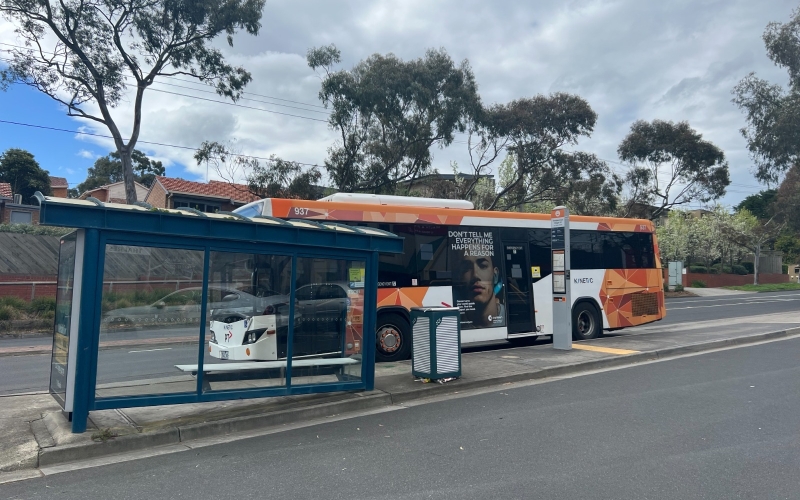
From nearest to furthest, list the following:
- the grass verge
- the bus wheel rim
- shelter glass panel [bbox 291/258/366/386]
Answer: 1. shelter glass panel [bbox 291/258/366/386]
2. the bus wheel rim
3. the grass verge

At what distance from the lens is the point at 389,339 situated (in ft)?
36.7

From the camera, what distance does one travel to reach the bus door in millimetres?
12766

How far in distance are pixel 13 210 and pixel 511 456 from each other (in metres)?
40.7

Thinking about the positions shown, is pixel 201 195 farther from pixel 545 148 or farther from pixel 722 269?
pixel 722 269

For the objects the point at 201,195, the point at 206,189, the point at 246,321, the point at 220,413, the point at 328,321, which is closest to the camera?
the point at 220,413

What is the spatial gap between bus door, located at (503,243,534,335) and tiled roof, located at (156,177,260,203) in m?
26.6

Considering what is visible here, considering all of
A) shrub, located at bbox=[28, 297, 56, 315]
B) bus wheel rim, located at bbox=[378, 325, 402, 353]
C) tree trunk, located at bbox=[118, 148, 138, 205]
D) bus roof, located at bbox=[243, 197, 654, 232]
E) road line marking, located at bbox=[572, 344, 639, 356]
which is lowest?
road line marking, located at bbox=[572, 344, 639, 356]

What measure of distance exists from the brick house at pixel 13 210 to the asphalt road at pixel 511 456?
36801 millimetres

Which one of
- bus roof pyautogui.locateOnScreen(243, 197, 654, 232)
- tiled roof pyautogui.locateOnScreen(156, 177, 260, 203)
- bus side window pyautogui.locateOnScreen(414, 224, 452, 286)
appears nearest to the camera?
bus roof pyautogui.locateOnScreen(243, 197, 654, 232)

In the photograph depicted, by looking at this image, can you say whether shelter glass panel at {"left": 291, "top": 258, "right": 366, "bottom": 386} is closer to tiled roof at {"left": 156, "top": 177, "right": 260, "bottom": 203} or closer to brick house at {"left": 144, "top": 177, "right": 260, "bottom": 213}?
brick house at {"left": 144, "top": 177, "right": 260, "bottom": 213}

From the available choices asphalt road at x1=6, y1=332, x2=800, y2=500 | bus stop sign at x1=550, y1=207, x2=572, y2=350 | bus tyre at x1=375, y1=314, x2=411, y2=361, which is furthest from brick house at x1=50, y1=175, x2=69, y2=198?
asphalt road at x1=6, y1=332, x2=800, y2=500

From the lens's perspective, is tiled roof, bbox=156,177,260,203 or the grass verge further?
the grass verge

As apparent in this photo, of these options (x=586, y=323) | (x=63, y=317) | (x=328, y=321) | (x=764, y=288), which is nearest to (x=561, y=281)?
(x=586, y=323)

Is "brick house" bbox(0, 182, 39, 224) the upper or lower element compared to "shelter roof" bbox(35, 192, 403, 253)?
upper
